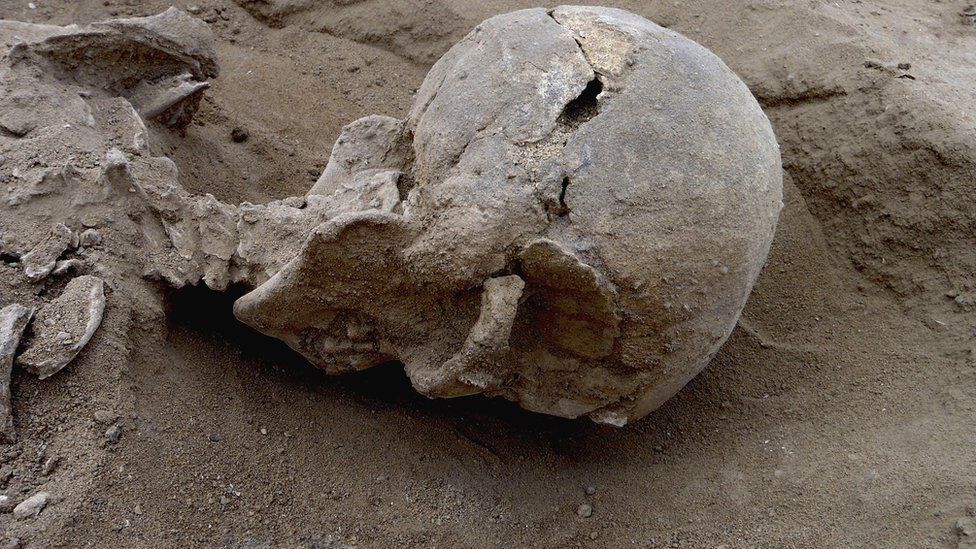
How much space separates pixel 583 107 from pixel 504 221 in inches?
14.5

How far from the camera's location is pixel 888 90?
2.82 m

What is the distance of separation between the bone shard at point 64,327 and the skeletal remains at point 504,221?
0.03m

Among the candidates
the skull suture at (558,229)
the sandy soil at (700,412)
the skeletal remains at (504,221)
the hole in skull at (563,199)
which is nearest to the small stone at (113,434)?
the sandy soil at (700,412)

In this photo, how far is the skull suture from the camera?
6.20ft

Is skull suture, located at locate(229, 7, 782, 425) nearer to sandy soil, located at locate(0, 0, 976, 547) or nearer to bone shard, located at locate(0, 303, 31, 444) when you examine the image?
sandy soil, located at locate(0, 0, 976, 547)

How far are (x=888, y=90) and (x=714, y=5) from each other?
0.98 m

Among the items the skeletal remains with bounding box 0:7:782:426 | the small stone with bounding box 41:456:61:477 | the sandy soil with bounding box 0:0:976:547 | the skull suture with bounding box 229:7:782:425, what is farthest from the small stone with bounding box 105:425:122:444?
the skull suture with bounding box 229:7:782:425

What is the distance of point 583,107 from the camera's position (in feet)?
6.54

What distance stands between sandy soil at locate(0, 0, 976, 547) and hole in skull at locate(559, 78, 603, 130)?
1045 millimetres

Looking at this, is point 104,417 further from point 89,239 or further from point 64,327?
point 89,239

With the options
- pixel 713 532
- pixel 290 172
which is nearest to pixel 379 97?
pixel 290 172

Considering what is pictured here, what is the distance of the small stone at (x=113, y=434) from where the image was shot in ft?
6.70

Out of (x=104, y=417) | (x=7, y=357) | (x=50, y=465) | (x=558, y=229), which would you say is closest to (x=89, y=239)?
(x=7, y=357)

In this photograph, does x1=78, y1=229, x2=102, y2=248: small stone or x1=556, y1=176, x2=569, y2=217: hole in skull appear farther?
x1=78, y1=229, x2=102, y2=248: small stone
